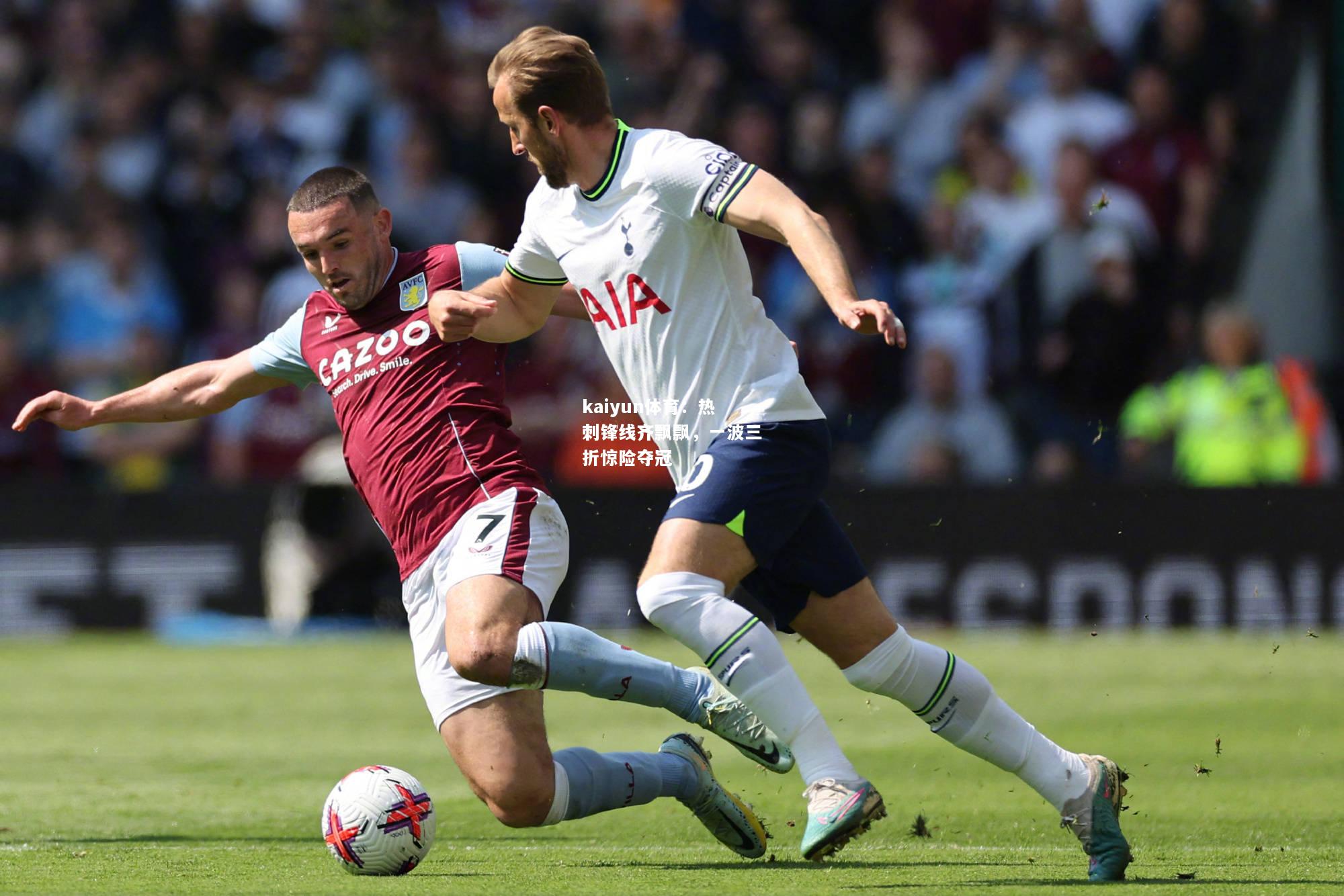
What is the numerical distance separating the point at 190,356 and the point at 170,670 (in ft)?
13.1

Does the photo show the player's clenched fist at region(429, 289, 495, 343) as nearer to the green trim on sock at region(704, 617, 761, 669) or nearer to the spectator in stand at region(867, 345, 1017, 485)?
the green trim on sock at region(704, 617, 761, 669)

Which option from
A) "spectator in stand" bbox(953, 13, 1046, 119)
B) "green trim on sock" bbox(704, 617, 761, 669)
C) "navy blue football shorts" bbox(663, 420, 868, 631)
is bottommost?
"green trim on sock" bbox(704, 617, 761, 669)

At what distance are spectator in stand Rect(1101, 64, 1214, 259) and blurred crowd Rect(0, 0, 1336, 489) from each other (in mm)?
22

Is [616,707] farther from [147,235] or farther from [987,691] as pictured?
[147,235]

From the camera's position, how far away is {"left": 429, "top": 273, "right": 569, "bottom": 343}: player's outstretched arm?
5.51 meters

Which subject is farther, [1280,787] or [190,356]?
[190,356]

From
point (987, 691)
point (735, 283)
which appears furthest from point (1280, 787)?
point (735, 283)

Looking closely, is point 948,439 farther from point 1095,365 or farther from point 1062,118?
point 1062,118

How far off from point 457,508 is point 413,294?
29.5 inches

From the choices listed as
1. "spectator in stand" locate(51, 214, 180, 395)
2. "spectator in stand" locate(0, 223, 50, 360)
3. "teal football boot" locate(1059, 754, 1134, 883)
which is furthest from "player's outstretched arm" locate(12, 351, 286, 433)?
"spectator in stand" locate(0, 223, 50, 360)

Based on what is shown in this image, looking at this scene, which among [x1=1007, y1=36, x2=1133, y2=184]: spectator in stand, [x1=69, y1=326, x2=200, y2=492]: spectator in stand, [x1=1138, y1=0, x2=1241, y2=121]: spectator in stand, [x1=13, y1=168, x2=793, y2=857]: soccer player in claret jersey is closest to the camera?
[x1=13, y1=168, x2=793, y2=857]: soccer player in claret jersey

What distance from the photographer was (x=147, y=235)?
15.8 m

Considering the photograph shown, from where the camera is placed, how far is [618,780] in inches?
226

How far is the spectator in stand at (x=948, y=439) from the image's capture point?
1309 centimetres
